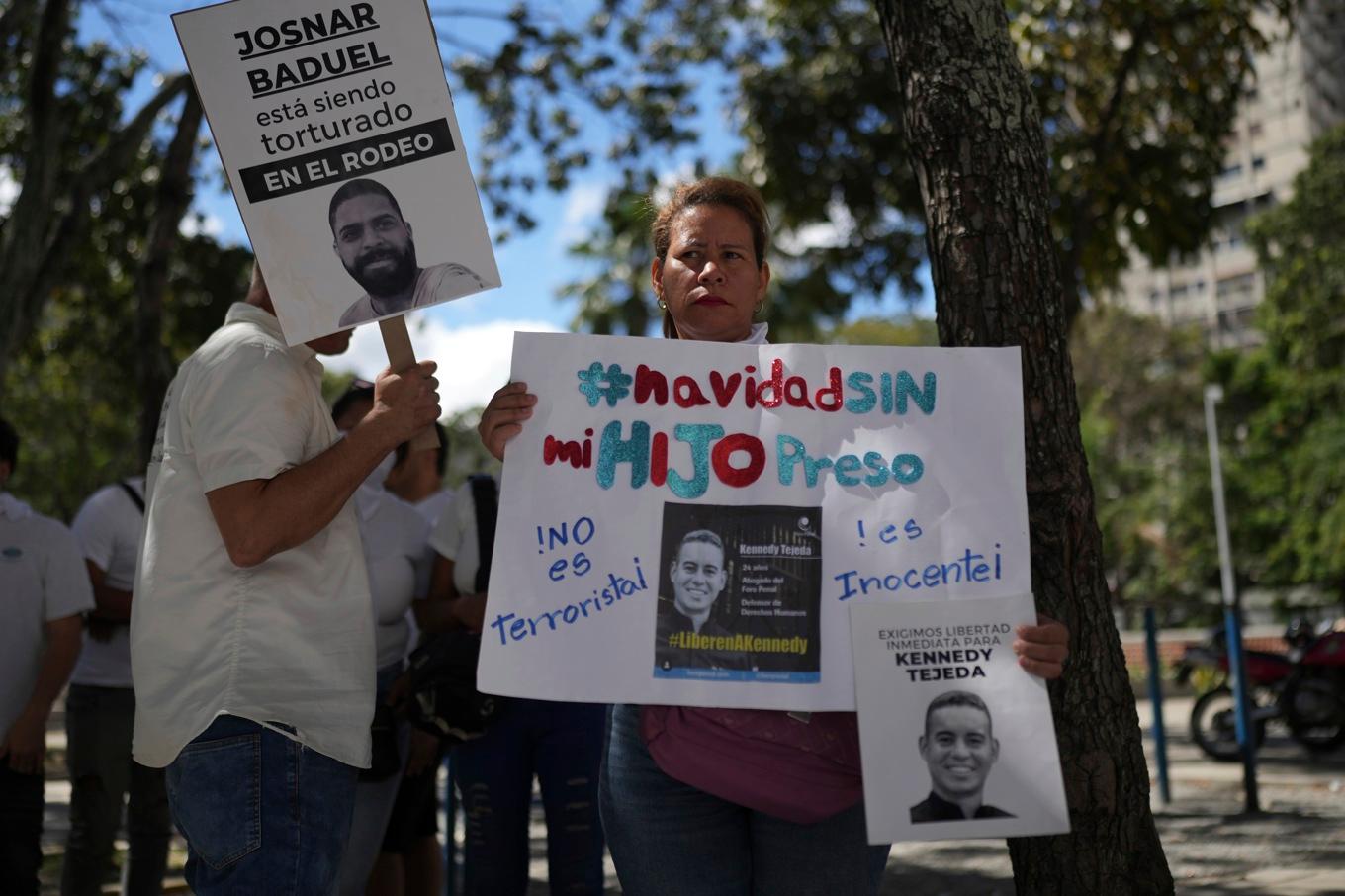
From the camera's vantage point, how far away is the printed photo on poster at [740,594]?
236 centimetres

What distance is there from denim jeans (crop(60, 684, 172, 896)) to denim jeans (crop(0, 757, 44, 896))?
62 cm

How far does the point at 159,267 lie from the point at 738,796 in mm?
8002

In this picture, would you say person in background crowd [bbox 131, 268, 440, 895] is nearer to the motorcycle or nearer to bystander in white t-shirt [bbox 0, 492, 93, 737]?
bystander in white t-shirt [bbox 0, 492, 93, 737]

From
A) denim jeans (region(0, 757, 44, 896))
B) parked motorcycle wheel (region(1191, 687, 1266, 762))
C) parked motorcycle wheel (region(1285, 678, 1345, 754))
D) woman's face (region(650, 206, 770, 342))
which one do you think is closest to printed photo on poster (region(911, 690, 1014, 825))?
woman's face (region(650, 206, 770, 342))

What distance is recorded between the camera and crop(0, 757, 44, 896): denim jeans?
4.11 metres

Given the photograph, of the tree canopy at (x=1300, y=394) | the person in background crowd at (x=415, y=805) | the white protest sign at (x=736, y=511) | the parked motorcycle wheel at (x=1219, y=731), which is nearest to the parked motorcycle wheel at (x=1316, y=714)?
the parked motorcycle wheel at (x=1219, y=731)

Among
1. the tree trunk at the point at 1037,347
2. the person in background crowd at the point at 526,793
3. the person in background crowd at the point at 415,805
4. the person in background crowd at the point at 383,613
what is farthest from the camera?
the person in background crowd at the point at 415,805

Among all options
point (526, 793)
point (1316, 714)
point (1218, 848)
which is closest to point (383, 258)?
point (526, 793)

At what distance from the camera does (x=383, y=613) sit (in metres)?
4.27

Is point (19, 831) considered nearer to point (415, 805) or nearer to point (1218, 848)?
point (415, 805)

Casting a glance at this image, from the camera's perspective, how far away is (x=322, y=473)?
8.05 feet

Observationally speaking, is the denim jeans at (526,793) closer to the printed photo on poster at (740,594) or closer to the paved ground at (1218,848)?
the printed photo on poster at (740,594)

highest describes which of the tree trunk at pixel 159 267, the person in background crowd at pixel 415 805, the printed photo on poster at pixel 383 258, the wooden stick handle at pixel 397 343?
the tree trunk at pixel 159 267

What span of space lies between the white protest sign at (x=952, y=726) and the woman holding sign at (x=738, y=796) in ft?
0.22
